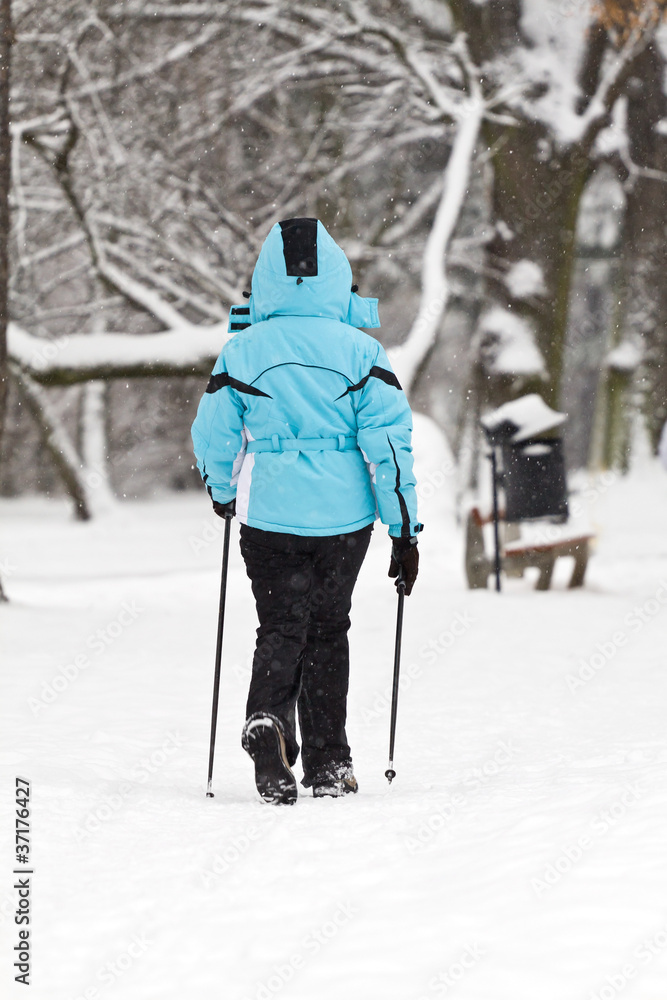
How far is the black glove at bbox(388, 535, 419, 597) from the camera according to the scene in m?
3.62

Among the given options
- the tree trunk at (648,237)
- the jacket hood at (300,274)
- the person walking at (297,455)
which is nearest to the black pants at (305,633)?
the person walking at (297,455)

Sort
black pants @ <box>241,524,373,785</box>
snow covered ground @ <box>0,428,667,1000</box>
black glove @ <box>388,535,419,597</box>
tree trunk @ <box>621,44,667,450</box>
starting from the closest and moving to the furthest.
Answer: snow covered ground @ <box>0,428,667,1000</box> < black pants @ <box>241,524,373,785</box> < black glove @ <box>388,535,419,597</box> < tree trunk @ <box>621,44,667,450</box>

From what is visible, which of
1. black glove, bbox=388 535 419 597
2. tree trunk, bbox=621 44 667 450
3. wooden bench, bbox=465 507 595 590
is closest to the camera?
black glove, bbox=388 535 419 597

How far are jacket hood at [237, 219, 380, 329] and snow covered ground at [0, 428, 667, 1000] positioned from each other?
1648mm

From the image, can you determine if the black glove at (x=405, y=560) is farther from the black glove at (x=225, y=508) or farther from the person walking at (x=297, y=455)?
the black glove at (x=225, y=508)

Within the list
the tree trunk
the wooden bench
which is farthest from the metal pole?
the tree trunk

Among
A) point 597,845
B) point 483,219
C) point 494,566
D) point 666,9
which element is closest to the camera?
point 597,845

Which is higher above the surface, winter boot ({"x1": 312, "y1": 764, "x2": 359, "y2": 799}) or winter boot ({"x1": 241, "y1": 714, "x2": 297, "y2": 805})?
winter boot ({"x1": 241, "y1": 714, "x2": 297, "y2": 805})

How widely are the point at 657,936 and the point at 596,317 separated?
2088 cm

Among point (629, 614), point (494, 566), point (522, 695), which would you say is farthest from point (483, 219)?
point (522, 695)

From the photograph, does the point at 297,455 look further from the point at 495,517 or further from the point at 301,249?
the point at 495,517

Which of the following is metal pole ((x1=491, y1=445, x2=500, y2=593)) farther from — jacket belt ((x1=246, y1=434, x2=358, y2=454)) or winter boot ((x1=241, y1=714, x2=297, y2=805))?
winter boot ((x1=241, y1=714, x2=297, y2=805))

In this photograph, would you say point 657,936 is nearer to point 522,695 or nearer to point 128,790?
point 128,790

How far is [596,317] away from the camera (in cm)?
2188
